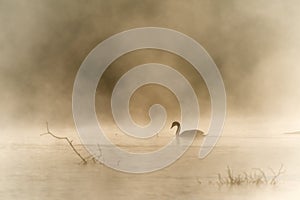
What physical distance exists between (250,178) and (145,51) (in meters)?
0.78

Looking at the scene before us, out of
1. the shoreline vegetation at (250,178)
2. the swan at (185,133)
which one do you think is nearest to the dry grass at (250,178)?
the shoreline vegetation at (250,178)

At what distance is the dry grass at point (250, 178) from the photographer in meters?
1.70

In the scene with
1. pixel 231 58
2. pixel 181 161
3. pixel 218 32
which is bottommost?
pixel 181 161

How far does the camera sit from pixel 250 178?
1700 mm

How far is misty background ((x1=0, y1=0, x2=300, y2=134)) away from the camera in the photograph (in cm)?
174

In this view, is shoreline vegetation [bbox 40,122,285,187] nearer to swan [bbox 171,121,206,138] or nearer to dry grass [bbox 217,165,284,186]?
dry grass [bbox 217,165,284,186]

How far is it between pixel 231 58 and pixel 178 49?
259 millimetres

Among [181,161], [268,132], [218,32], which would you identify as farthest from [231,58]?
[181,161]

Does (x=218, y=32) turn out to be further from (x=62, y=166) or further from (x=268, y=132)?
(x=62, y=166)

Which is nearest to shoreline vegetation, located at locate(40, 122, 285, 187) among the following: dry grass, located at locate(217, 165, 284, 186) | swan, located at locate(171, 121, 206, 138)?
dry grass, located at locate(217, 165, 284, 186)

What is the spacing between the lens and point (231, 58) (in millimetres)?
1752

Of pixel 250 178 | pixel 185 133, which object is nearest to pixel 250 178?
pixel 250 178

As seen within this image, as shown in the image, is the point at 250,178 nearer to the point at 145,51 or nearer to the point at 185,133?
the point at 185,133

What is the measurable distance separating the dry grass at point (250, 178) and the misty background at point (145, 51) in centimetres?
26
